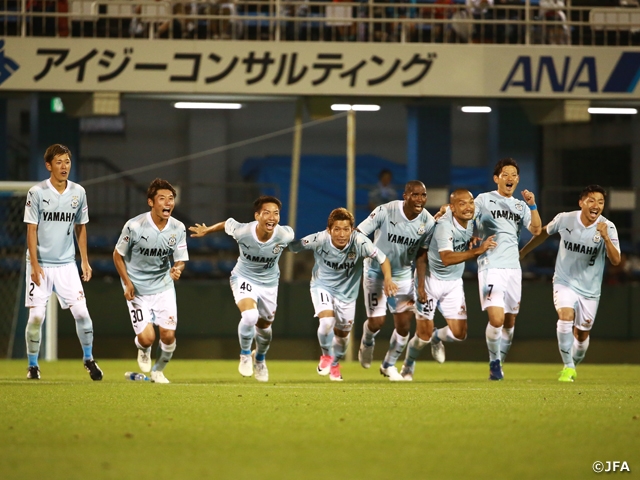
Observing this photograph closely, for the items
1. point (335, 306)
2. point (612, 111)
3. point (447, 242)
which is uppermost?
point (612, 111)

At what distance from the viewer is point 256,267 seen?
10.6 metres

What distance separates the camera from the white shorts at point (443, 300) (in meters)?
11.0

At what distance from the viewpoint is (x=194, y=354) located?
17984 millimetres

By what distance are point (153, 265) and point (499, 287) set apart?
11.6 feet

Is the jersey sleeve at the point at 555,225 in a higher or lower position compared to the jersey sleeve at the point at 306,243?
higher

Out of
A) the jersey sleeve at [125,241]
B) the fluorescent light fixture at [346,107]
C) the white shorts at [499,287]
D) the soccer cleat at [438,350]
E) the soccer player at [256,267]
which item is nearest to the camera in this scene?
the jersey sleeve at [125,241]

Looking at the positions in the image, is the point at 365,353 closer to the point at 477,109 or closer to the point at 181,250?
the point at 181,250

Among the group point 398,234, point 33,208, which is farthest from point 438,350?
point 33,208

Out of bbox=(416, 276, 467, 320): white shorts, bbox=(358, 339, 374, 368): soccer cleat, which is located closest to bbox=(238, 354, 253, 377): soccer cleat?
bbox=(358, 339, 374, 368): soccer cleat

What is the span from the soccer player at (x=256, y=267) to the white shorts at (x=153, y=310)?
2.21ft

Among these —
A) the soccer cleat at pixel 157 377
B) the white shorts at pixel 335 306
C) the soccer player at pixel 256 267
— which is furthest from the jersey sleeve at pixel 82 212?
A: the white shorts at pixel 335 306

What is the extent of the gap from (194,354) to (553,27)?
8.24 m

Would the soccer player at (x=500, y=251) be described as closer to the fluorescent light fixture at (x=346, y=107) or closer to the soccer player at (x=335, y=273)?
the soccer player at (x=335, y=273)

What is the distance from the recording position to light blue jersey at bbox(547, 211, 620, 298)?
1096cm
